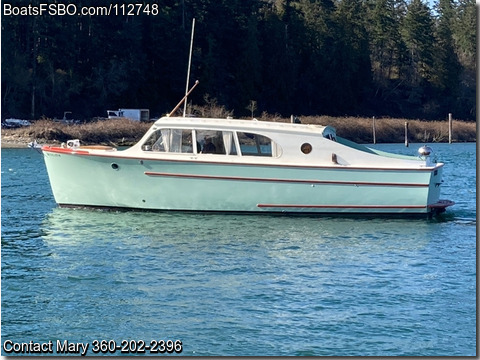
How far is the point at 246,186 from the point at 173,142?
2.15 m

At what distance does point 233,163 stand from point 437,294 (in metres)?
7.85

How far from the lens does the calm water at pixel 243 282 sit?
1234 cm

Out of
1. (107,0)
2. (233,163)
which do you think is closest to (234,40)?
(107,0)

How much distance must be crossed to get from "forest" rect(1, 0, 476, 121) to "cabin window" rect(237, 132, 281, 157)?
4938 centimetres

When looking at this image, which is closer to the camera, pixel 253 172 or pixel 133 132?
pixel 253 172

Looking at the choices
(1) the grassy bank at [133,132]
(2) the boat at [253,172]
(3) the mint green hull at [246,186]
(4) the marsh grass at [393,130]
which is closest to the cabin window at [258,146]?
(2) the boat at [253,172]

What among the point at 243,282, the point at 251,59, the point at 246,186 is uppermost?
the point at 251,59

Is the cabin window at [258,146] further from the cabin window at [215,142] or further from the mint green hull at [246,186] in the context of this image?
the mint green hull at [246,186]

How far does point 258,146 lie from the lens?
2170 cm

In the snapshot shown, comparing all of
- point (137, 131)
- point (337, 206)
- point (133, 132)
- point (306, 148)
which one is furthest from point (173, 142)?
point (137, 131)

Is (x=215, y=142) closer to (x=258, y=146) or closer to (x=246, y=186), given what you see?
(x=258, y=146)

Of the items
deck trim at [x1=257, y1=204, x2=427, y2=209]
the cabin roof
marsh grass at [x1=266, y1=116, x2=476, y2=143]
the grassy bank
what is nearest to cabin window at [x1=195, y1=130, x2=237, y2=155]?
the cabin roof

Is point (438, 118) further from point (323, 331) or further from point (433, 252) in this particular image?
point (323, 331)

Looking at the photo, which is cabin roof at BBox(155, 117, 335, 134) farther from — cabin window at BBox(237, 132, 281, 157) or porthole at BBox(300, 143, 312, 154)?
porthole at BBox(300, 143, 312, 154)
